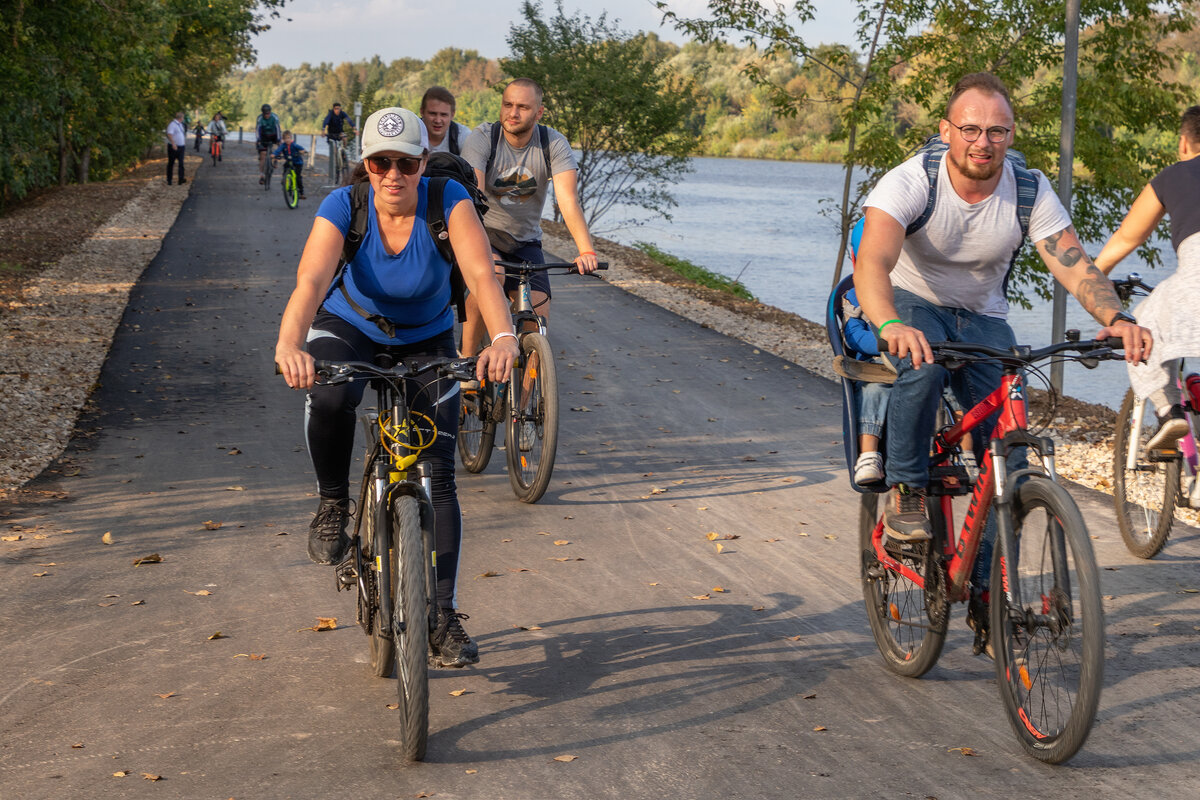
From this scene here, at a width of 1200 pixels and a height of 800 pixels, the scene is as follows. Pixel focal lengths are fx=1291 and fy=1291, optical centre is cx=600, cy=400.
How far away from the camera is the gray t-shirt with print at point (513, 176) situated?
7.84 metres

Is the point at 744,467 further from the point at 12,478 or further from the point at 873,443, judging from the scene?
the point at 12,478

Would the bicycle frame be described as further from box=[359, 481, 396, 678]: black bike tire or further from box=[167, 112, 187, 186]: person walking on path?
box=[167, 112, 187, 186]: person walking on path

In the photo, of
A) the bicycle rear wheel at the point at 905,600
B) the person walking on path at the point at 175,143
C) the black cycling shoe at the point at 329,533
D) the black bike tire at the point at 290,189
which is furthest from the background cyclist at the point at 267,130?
the bicycle rear wheel at the point at 905,600

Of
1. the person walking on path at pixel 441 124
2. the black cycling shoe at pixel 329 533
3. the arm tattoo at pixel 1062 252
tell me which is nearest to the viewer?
the arm tattoo at pixel 1062 252

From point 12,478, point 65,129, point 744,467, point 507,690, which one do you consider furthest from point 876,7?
point 65,129

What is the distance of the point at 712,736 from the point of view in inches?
166

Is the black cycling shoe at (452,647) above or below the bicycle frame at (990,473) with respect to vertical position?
below

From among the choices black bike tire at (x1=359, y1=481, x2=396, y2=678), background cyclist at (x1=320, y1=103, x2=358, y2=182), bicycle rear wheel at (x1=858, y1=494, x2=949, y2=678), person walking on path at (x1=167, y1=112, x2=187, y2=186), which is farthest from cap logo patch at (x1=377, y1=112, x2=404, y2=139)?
person walking on path at (x1=167, y1=112, x2=187, y2=186)

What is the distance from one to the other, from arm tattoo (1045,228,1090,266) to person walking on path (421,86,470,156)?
4556 millimetres

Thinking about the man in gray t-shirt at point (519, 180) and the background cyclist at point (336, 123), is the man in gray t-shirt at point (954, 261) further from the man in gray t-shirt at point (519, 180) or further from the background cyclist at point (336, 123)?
the background cyclist at point (336, 123)

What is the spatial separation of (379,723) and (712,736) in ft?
3.60

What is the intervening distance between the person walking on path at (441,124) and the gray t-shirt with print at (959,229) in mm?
4295

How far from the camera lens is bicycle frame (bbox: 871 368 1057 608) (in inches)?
154

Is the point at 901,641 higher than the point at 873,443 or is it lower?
lower
